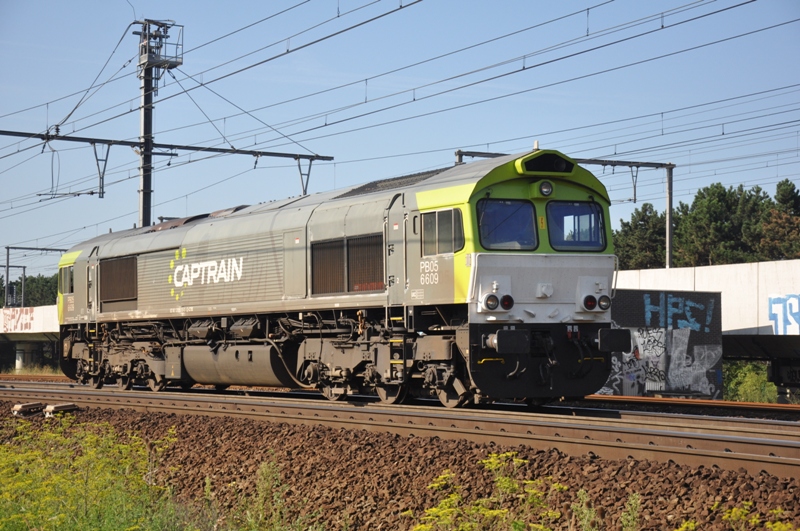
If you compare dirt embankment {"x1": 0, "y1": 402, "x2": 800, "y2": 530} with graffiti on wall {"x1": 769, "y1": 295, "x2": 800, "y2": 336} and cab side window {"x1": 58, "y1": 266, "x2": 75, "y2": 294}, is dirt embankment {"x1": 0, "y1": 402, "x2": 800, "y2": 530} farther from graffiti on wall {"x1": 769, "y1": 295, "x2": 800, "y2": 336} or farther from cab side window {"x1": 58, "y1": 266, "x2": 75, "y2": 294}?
graffiti on wall {"x1": 769, "y1": 295, "x2": 800, "y2": 336}

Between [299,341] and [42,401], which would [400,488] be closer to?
[299,341]

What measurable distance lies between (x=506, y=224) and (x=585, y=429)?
14.8ft

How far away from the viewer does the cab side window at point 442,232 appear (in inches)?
567

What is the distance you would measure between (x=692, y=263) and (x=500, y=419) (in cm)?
6290

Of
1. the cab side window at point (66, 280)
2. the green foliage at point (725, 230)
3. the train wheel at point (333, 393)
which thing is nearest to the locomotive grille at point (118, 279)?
the cab side window at point (66, 280)

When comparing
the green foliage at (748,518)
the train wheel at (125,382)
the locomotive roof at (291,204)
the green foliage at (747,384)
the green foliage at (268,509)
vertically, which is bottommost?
the green foliage at (747,384)

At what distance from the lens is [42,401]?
2011 cm

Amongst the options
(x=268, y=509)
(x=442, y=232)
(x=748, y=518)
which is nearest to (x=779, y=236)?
(x=442, y=232)

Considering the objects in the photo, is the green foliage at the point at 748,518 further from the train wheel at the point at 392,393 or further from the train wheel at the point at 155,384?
the train wheel at the point at 155,384

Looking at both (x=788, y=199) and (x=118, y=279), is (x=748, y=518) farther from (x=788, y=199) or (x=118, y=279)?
(x=788, y=199)

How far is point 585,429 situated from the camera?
10.9 m

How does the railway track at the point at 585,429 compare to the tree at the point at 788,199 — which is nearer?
the railway track at the point at 585,429

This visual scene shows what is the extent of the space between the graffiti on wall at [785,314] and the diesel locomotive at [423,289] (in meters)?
14.6

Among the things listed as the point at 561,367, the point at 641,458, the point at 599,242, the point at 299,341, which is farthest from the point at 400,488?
the point at 299,341
